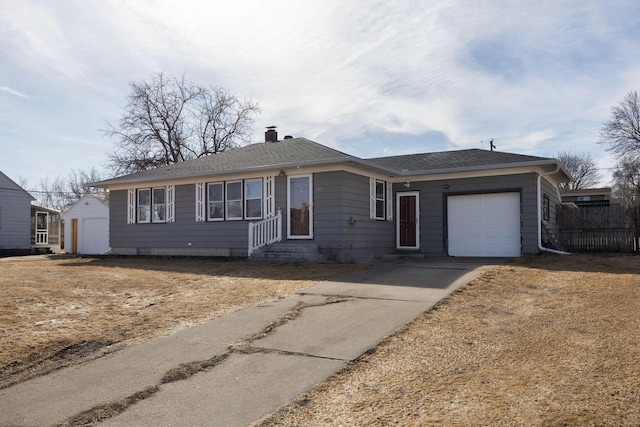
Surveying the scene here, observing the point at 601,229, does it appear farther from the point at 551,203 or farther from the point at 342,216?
the point at 342,216

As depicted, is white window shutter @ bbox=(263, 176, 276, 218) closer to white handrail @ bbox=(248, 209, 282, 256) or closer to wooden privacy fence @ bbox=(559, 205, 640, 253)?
white handrail @ bbox=(248, 209, 282, 256)

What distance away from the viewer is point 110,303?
798cm

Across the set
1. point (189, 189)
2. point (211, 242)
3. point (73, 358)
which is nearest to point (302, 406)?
point (73, 358)

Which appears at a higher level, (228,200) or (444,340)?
(228,200)

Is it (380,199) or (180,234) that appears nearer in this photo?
(380,199)

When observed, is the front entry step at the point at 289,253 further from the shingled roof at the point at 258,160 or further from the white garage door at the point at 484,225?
the white garage door at the point at 484,225

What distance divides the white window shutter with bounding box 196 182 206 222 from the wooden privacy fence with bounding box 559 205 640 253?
12.1 meters

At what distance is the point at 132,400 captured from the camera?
4.30 m

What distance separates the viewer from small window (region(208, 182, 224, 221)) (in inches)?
625

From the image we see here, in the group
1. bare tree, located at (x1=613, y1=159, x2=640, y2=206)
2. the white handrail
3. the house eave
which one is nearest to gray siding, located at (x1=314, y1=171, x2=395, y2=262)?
the white handrail

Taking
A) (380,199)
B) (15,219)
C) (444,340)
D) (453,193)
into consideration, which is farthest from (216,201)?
(15,219)

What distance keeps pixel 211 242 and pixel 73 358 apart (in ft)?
34.3

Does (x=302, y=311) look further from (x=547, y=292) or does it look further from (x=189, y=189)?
(x=189, y=189)

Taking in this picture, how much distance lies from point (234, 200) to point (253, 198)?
0.75m
